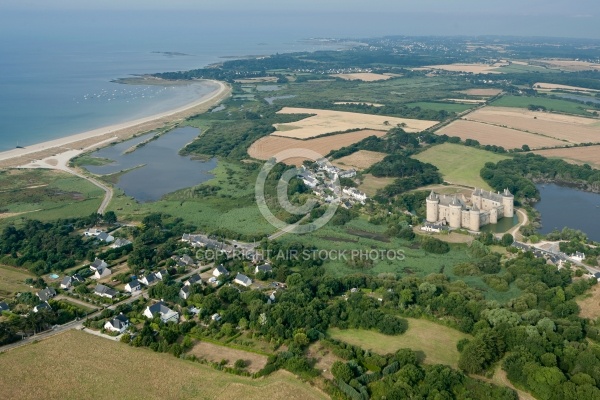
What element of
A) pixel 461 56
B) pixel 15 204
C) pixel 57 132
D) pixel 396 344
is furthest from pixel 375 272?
pixel 461 56

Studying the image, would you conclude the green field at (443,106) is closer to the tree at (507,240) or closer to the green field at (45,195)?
the tree at (507,240)

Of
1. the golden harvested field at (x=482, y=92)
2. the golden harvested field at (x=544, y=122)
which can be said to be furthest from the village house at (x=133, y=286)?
the golden harvested field at (x=482, y=92)

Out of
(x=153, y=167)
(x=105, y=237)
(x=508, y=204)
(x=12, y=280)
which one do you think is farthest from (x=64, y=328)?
(x=153, y=167)

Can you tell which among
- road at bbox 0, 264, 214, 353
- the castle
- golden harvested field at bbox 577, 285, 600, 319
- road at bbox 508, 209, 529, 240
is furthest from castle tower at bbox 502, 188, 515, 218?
road at bbox 0, 264, 214, 353

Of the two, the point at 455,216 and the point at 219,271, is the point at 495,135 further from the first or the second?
the point at 219,271

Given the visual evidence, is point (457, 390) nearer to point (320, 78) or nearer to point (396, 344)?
point (396, 344)

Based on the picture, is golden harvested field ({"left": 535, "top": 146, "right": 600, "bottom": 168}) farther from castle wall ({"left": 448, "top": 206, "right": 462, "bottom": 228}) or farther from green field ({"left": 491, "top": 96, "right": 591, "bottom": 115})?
castle wall ({"left": 448, "top": 206, "right": 462, "bottom": 228})
